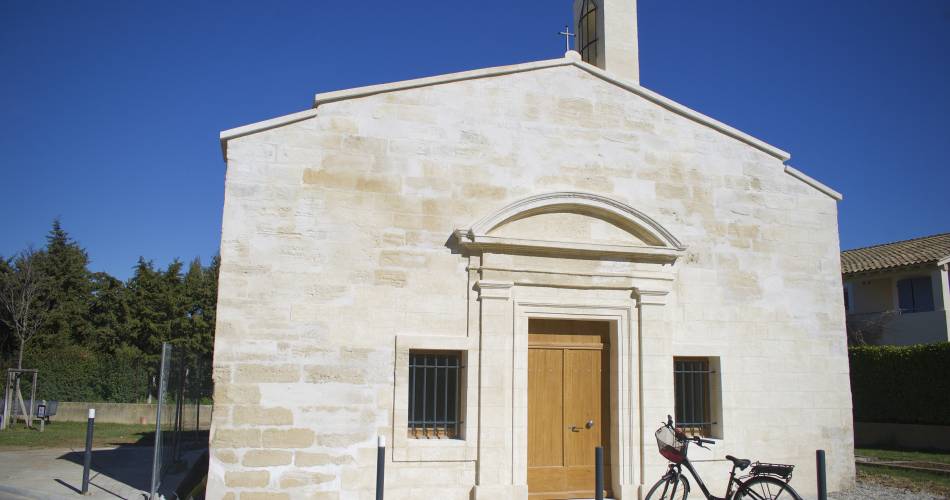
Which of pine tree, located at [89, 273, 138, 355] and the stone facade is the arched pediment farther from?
pine tree, located at [89, 273, 138, 355]

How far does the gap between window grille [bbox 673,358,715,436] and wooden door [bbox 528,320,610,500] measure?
1.04 meters

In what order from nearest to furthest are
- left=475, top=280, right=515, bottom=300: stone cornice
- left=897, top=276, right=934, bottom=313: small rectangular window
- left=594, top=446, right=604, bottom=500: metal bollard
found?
1. left=594, top=446, right=604, bottom=500: metal bollard
2. left=475, top=280, right=515, bottom=300: stone cornice
3. left=897, top=276, right=934, bottom=313: small rectangular window

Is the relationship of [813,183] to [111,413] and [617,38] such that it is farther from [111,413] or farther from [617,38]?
[111,413]

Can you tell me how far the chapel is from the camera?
7.59 meters

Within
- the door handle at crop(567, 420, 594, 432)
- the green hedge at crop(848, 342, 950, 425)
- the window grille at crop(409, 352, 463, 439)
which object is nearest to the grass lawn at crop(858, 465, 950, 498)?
the door handle at crop(567, 420, 594, 432)

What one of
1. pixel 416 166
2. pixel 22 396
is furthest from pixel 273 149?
pixel 22 396

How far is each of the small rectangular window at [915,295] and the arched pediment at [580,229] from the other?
16.1m

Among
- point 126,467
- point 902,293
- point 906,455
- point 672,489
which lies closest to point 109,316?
point 126,467

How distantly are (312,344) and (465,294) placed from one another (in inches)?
71.2

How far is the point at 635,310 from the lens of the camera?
8773 millimetres

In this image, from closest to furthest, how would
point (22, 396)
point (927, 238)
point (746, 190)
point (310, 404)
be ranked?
point (310, 404) → point (746, 190) → point (22, 396) → point (927, 238)

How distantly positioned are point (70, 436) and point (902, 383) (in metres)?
18.8

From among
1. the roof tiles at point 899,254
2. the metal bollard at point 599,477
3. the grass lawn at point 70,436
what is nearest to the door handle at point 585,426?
the metal bollard at point 599,477

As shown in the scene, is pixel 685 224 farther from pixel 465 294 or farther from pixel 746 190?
pixel 465 294
